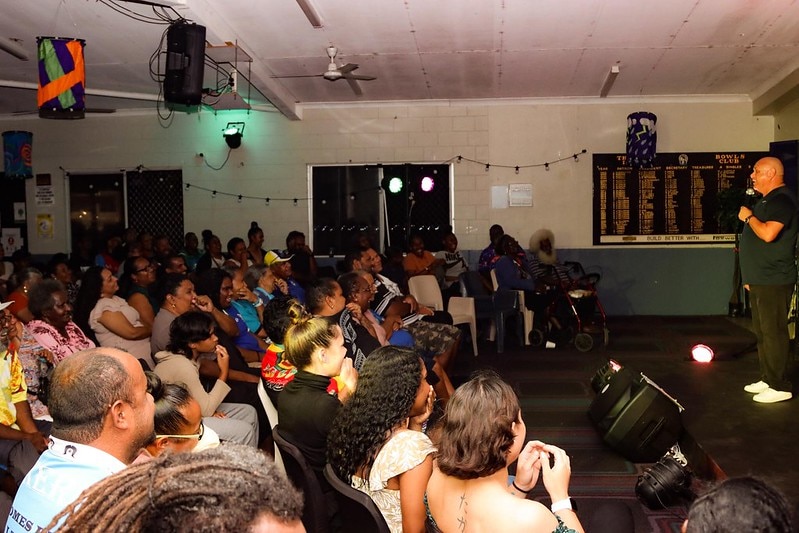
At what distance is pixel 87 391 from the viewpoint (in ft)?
6.33

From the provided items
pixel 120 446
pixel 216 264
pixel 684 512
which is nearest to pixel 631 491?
pixel 684 512

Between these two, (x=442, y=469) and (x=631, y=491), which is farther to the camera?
(x=631, y=491)

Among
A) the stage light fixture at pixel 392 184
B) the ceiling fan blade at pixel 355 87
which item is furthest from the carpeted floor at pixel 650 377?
the ceiling fan blade at pixel 355 87

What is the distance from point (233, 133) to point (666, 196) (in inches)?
221

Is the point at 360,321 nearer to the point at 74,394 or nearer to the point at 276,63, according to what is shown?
the point at 74,394

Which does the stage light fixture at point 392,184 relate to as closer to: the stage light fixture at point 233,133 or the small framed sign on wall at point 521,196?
the small framed sign on wall at point 521,196

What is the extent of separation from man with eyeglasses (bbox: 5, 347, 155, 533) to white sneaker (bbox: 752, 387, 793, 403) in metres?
4.39

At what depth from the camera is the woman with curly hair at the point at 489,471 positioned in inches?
82.1

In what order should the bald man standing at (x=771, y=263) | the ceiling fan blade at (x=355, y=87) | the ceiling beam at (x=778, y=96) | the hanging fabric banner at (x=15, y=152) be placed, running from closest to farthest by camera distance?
the bald man standing at (x=771, y=263)
the ceiling beam at (x=778, y=96)
the ceiling fan blade at (x=355, y=87)
the hanging fabric banner at (x=15, y=152)

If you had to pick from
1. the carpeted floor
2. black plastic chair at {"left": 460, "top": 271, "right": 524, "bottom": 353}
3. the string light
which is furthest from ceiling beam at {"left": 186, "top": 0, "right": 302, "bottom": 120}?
the carpeted floor

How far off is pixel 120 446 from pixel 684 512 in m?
2.94

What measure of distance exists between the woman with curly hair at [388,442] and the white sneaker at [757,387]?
11.3 feet

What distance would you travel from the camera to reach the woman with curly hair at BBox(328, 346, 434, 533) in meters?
2.46

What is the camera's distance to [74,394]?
1916mm
